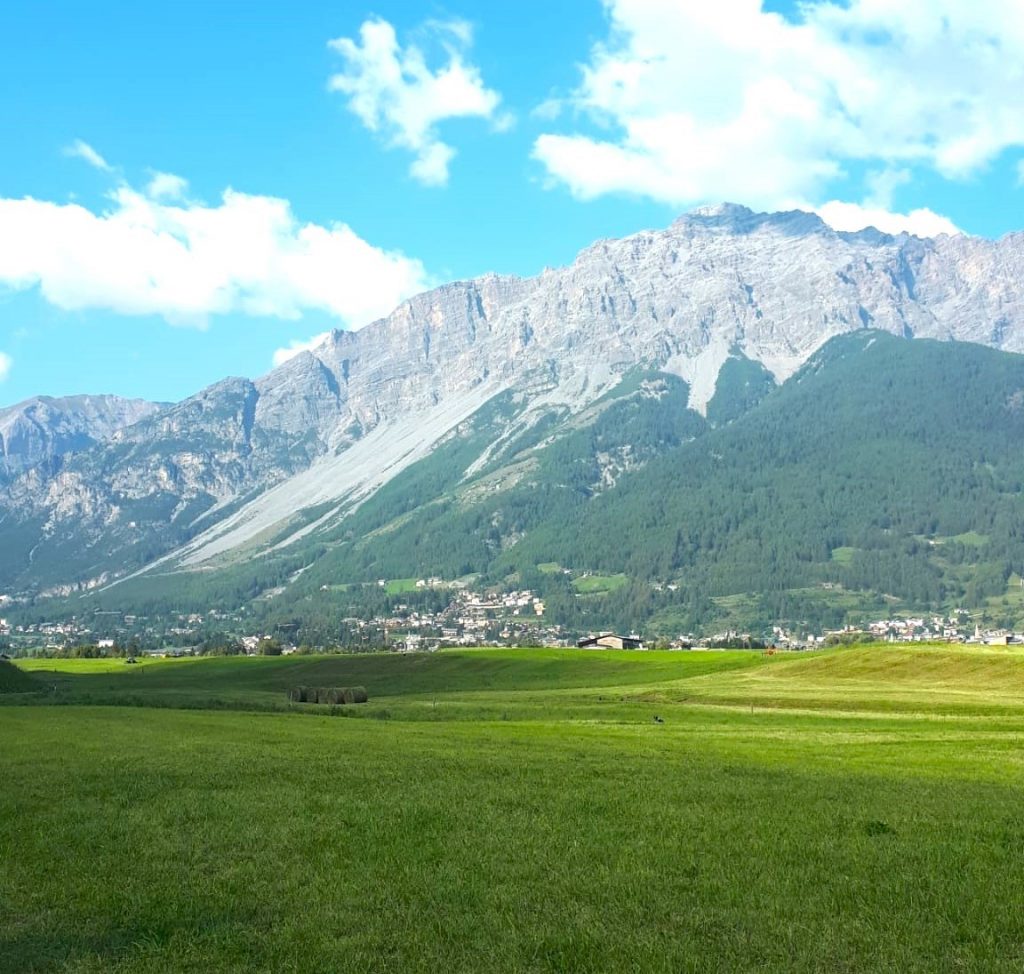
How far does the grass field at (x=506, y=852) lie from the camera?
14.8 meters

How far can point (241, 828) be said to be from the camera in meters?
22.9

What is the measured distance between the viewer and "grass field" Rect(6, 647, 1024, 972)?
14750mm

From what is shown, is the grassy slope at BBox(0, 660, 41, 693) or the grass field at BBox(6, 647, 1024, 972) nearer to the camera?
the grass field at BBox(6, 647, 1024, 972)

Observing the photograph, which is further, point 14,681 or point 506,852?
point 14,681

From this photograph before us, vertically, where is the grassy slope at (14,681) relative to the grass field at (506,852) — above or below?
below

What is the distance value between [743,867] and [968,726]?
1690 inches

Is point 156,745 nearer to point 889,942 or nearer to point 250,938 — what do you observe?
point 250,938

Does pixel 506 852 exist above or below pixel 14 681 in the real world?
above

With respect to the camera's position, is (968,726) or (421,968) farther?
(968,726)

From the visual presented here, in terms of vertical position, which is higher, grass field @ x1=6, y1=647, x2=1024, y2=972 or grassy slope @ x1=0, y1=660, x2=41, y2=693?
grass field @ x1=6, y1=647, x2=1024, y2=972

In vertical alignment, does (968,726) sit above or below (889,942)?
below

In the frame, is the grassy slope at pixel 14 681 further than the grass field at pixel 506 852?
Yes

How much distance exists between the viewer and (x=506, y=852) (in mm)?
20312

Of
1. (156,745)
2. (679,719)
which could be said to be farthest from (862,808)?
(679,719)
